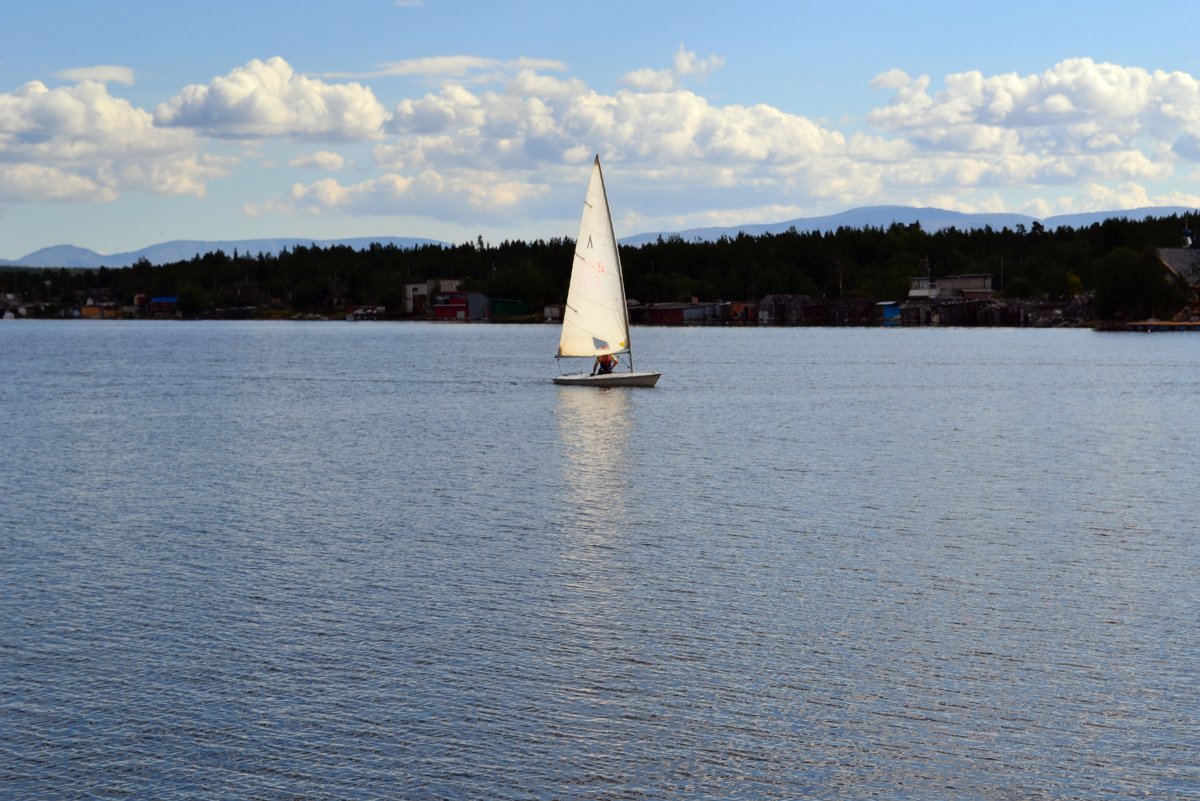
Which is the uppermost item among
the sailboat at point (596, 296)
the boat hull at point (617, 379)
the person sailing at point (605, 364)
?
the sailboat at point (596, 296)

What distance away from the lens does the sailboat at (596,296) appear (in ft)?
278

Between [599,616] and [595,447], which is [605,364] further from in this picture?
[599,616]

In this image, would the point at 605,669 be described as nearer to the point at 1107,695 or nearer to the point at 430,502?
the point at 1107,695

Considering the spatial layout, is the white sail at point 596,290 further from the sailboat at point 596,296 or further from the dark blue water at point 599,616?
the dark blue water at point 599,616

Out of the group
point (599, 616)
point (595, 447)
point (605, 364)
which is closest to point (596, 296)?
point (605, 364)

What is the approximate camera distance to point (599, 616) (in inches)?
1059

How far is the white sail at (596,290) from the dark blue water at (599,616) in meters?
24.6

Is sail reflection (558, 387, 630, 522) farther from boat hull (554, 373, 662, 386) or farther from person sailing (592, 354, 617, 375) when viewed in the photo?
person sailing (592, 354, 617, 375)

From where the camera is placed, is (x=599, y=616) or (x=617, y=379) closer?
(x=599, y=616)

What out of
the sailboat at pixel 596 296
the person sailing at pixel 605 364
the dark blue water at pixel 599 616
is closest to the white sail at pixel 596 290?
the sailboat at pixel 596 296

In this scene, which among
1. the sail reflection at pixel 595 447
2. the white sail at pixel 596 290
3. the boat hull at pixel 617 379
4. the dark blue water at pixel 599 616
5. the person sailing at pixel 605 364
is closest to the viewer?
the dark blue water at pixel 599 616

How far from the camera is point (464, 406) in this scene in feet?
265

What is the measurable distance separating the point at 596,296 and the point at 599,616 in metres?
59.4

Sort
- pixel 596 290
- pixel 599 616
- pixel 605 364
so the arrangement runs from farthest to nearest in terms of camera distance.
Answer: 1. pixel 605 364
2. pixel 596 290
3. pixel 599 616
